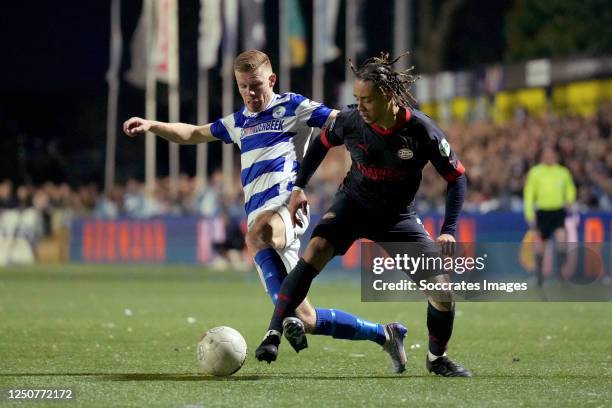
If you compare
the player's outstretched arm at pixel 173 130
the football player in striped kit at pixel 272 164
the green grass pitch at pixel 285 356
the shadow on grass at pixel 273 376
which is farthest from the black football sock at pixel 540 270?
the shadow on grass at pixel 273 376

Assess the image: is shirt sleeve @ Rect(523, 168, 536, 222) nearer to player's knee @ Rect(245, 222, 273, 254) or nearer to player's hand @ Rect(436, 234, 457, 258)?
player's knee @ Rect(245, 222, 273, 254)

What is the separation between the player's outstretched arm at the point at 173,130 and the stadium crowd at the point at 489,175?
1341 centimetres

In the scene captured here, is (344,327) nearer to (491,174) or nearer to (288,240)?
(288,240)

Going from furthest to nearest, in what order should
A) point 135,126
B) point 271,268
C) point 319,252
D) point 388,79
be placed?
point 135,126 → point 271,268 → point 319,252 → point 388,79

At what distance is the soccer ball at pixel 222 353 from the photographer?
28.6 feet

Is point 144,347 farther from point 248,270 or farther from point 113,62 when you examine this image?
point 113,62

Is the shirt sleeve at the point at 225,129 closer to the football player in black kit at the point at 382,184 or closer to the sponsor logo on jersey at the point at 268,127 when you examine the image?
the sponsor logo on jersey at the point at 268,127

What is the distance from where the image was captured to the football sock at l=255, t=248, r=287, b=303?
927 centimetres

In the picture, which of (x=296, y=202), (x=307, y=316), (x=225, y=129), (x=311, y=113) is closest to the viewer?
(x=296, y=202)

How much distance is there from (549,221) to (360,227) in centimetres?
1192

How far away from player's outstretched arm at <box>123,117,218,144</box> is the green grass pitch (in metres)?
A: 1.61

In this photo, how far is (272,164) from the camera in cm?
958

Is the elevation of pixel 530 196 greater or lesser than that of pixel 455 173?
lesser

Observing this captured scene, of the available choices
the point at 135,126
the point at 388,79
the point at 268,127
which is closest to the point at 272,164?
the point at 268,127
